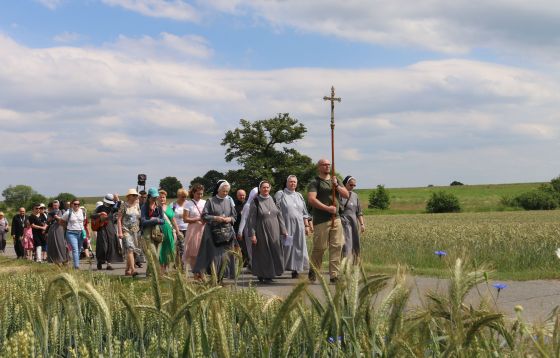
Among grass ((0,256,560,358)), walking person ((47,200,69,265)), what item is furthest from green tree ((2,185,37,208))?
grass ((0,256,560,358))

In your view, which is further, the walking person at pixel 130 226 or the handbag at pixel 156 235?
the walking person at pixel 130 226

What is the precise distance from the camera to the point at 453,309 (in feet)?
8.66

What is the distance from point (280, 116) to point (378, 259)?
70955 millimetres

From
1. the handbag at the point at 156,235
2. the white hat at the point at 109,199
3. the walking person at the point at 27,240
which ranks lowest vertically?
the walking person at the point at 27,240

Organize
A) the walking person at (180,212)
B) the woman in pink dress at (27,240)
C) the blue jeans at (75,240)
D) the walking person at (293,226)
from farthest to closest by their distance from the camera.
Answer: the woman in pink dress at (27,240) → the blue jeans at (75,240) → the walking person at (180,212) → the walking person at (293,226)

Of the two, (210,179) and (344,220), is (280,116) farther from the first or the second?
(344,220)

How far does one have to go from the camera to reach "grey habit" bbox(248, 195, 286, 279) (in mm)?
13523

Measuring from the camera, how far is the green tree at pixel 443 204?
97375 millimetres

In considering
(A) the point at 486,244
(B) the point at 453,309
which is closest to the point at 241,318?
(B) the point at 453,309

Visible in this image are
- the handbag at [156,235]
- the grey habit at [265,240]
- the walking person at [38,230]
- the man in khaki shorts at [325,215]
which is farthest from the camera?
the walking person at [38,230]

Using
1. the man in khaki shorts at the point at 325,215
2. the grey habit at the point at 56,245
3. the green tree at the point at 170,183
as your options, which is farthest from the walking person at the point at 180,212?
the green tree at the point at 170,183

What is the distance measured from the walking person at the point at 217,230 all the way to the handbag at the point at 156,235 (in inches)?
64.7

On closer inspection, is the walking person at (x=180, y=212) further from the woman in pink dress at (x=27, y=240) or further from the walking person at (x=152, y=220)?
the woman in pink dress at (x=27, y=240)

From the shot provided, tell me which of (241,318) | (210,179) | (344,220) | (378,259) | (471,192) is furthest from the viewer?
(471,192)
